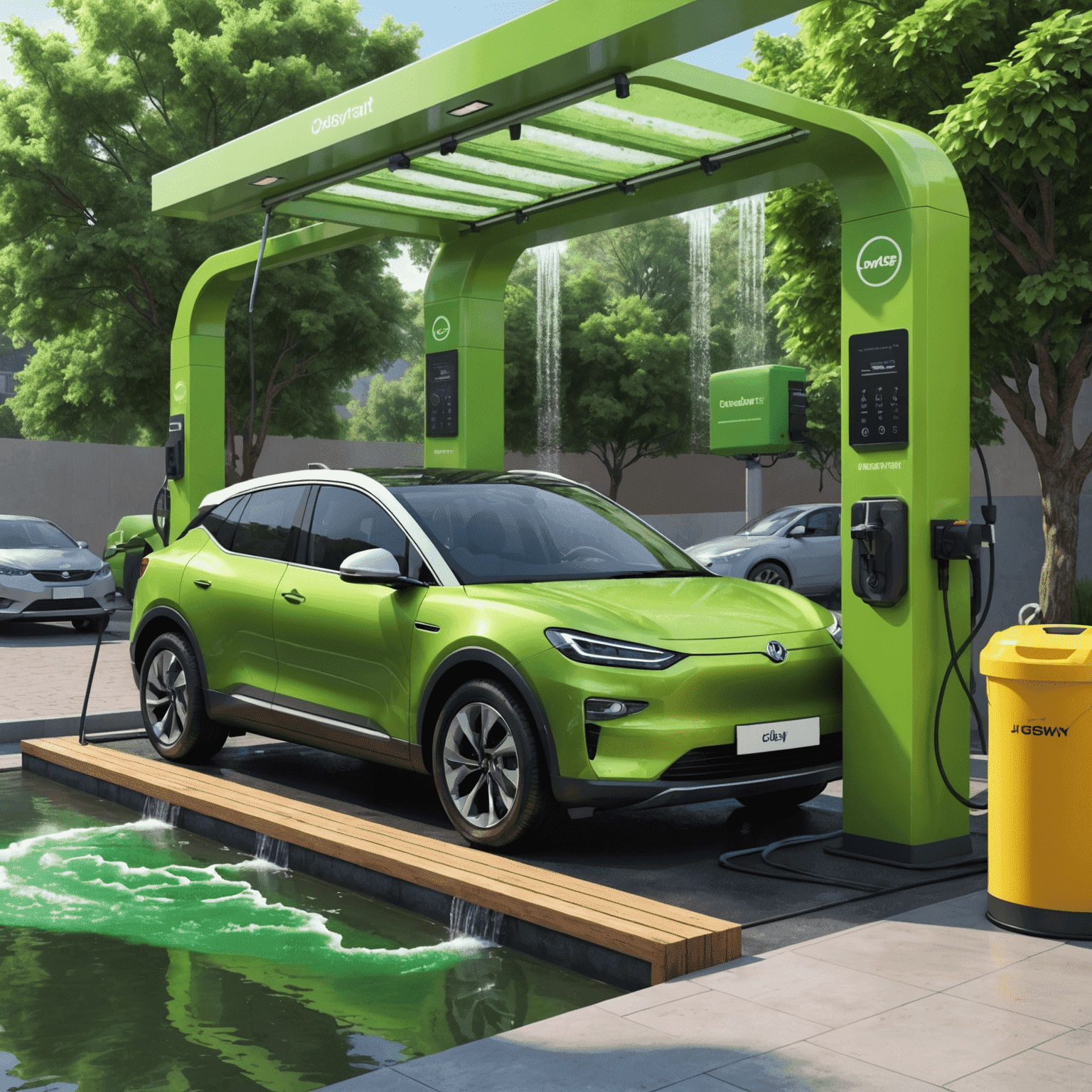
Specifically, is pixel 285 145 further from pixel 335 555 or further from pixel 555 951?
pixel 555 951

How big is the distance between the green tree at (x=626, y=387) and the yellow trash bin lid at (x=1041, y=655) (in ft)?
107

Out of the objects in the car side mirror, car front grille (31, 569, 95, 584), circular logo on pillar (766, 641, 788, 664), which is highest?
the car side mirror

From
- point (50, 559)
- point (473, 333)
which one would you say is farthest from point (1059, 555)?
point (50, 559)

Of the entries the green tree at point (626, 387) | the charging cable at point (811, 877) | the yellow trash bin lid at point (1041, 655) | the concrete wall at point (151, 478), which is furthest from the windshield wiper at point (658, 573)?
the green tree at point (626, 387)

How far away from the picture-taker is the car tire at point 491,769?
5555 millimetres

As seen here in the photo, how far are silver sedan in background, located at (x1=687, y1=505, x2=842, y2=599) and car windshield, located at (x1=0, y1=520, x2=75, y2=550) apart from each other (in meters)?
8.60

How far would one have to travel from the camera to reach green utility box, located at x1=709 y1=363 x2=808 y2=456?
1431 cm

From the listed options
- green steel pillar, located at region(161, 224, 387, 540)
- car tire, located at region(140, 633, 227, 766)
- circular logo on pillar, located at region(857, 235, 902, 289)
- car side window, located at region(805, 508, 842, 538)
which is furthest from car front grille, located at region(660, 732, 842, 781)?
car side window, located at region(805, 508, 842, 538)

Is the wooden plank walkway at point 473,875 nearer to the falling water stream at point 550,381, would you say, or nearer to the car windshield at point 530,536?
the car windshield at point 530,536

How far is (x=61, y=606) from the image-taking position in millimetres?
16703

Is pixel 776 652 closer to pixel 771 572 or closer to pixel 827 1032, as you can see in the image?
pixel 827 1032

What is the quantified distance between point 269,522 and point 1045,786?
14.5 ft

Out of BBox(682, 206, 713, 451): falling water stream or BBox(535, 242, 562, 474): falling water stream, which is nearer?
BBox(535, 242, 562, 474): falling water stream

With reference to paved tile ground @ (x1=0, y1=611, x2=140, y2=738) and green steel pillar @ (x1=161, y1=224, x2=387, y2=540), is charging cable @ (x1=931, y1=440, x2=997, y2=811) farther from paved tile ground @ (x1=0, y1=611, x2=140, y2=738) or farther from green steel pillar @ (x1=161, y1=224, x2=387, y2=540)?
green steel pillar @ (x1=161, y1=224, x2=387, y2=540)
